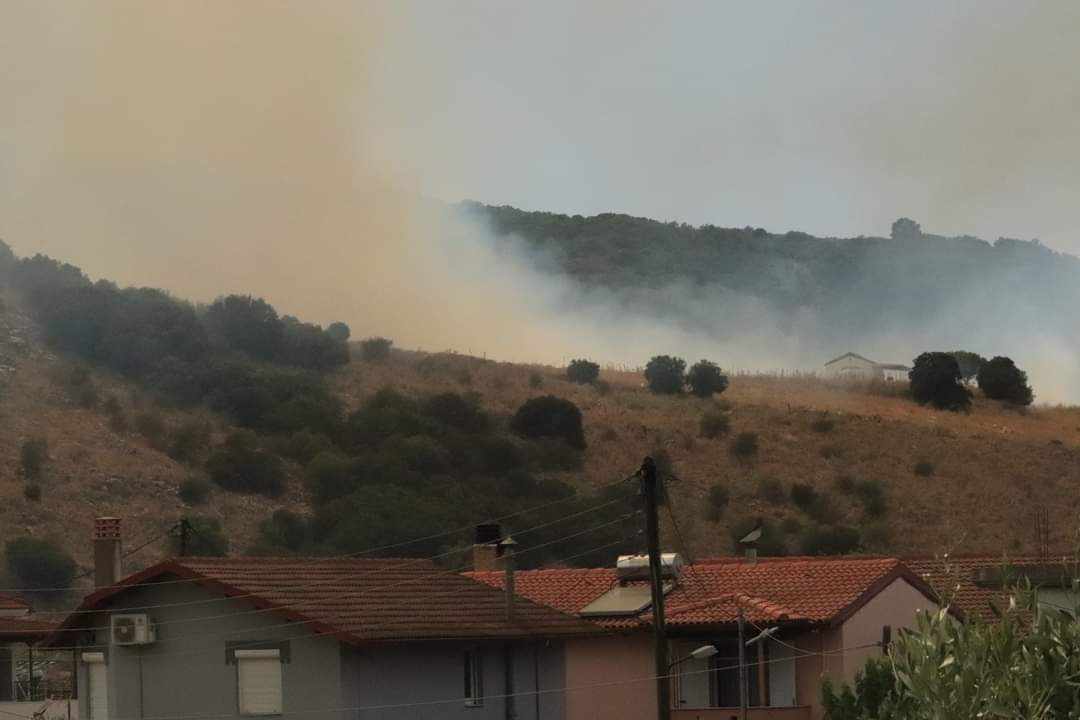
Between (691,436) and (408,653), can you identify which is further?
(691,436)

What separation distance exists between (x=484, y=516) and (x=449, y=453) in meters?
10.7

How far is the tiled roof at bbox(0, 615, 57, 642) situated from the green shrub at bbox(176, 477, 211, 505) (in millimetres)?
41645

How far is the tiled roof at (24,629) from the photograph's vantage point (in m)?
49.8

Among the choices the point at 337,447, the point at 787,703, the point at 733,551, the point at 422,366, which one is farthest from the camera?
the point at 422,366

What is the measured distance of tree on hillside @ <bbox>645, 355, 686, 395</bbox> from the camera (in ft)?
416

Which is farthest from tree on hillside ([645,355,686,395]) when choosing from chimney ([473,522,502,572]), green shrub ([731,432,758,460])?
chimney ([473,522,502,572])

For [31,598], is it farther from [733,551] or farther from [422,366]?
[422,366]

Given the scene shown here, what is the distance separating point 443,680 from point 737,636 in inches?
282

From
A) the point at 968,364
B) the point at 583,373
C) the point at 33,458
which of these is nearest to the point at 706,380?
the point at 583,373

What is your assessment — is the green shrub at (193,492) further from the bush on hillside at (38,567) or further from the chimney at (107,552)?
the chimney at (107,552)

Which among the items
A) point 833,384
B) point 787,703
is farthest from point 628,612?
point 833,384

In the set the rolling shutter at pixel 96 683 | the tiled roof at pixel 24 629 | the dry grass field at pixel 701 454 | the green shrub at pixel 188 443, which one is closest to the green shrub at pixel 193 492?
the dry grass field at pixel 701 454

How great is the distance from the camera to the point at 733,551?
91.2m

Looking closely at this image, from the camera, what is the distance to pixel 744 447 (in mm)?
110000
